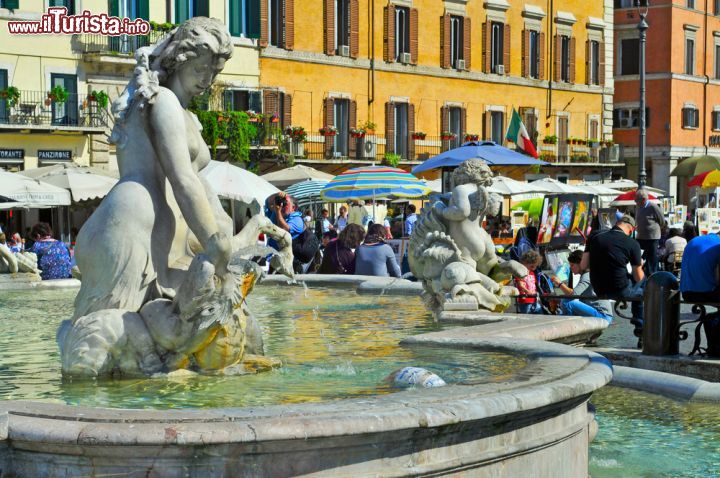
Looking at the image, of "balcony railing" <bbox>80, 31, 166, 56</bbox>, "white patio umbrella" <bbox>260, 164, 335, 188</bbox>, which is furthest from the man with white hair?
"balcony railing" <bbox>80, 31, 166, 56</bbox>

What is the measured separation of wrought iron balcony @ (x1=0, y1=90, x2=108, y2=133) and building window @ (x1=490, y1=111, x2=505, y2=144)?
61.4 feet

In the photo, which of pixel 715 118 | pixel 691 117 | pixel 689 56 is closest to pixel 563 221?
pixel 691 117

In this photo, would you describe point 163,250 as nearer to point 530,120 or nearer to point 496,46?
point 496,46

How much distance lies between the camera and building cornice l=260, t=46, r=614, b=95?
4069 cm

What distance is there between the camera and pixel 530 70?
5172cm

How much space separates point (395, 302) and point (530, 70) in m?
42.5

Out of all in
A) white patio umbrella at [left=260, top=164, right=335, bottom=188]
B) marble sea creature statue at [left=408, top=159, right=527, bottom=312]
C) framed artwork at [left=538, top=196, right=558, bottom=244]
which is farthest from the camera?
white patio umbrella at [left=260, top=164, right=335, bottom=188]

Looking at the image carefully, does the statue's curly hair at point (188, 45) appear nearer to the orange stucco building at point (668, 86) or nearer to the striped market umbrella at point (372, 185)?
the striped market umbrella at point (372, 185)

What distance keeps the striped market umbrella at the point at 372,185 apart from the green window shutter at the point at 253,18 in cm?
1650

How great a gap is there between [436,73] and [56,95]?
56.9 feet

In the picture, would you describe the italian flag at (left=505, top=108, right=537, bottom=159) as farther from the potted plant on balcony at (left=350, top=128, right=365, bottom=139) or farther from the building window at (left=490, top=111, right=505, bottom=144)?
the building window at (left=490, top=111, right=505, bottom=144)

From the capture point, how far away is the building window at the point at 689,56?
194 ft

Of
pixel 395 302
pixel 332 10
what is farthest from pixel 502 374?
pixel 332 10

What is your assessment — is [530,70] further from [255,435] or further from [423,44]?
[255,435]
